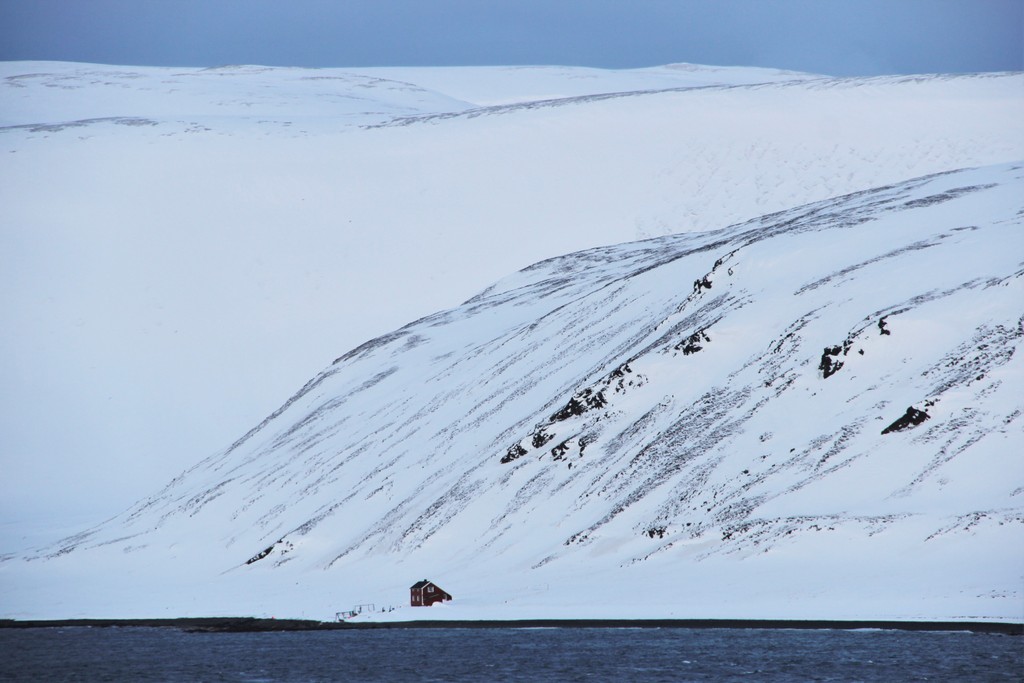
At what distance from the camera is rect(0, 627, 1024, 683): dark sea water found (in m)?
35.4

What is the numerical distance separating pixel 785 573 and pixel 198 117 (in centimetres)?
9758

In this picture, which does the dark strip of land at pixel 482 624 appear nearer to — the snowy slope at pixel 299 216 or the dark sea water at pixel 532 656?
the dark sea water at pixel 532 656

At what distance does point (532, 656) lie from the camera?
39.4m

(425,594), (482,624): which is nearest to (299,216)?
(425,594)

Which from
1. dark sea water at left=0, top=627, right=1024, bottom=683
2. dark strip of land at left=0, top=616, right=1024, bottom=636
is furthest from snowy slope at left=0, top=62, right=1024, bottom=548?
dark sea water at left=0, top=627, right=1024, bottom=683

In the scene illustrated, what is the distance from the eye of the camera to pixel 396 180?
10975cm

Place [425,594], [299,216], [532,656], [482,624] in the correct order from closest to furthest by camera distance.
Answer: [532,656], [482,624], [425,594], [299,216]

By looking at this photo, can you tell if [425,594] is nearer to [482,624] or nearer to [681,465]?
[482,624]

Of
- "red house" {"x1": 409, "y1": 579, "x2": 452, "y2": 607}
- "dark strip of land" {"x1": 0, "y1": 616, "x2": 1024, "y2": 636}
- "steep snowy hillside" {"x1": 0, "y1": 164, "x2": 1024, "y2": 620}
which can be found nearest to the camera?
"dark strip of land" {"x1": 0, "y1": 616, "x2": 1024, "y2": 636}

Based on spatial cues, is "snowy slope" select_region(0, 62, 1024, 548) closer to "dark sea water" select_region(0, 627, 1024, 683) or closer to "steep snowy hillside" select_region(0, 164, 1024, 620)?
"steep snowy hillside" select_region(0, 164, 1024, 620)

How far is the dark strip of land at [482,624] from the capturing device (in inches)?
1486

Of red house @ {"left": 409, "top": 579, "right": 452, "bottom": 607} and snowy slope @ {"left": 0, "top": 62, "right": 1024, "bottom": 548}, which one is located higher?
snowy slope @ {"left": 0, "top": 62, "right": 1024, "bottom": 548}

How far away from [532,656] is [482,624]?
481cm

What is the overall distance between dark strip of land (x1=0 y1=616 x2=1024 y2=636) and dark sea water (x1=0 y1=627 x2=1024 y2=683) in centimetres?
22
